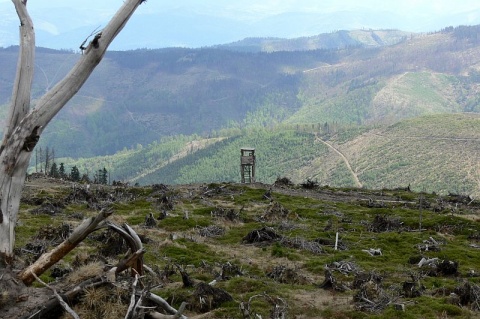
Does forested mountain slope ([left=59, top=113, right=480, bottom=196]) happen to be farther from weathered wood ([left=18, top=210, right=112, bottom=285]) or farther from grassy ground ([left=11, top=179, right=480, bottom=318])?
weathered wood ([left=18, top=210, right=112, bottom=285])

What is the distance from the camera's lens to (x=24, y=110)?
8.27 metres

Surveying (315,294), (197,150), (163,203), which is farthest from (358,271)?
(197,150)

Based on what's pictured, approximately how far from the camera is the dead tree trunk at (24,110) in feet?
26.0

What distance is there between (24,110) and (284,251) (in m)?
11.6

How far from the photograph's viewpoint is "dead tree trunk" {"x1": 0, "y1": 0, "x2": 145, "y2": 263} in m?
7.94

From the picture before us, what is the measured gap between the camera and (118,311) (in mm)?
7520

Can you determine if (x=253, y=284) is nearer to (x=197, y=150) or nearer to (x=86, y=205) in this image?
(x=86, y=205)

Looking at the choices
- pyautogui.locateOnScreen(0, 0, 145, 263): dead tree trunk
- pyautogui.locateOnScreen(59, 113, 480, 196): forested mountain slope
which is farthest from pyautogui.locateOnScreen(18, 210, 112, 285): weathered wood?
pyautogui.locateOnScreen(59, 113, 480, 196): forested mountain slope

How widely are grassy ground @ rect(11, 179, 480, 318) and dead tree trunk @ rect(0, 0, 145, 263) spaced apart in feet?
4.53

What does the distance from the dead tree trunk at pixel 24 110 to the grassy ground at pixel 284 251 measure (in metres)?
1.38

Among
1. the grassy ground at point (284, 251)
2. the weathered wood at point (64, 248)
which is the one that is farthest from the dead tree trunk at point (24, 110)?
the grassy ground at point (284, 251)

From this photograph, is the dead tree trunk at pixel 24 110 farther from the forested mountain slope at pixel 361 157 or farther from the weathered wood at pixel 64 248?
the forested mountain slope at pixel 361 157

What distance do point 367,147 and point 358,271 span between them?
383 ft

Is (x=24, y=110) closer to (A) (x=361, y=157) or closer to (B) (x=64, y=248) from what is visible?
(B) (x=64, y=248)
